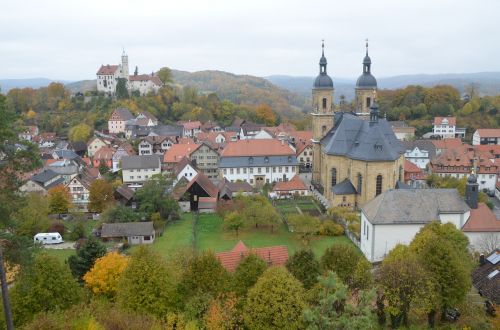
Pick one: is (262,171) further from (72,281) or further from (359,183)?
(72,281)

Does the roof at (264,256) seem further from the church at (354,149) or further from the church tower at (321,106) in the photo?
the church tower at (321,106)

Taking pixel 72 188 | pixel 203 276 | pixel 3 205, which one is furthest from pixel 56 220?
pixel 3 205

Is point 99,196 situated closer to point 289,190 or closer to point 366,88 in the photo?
point 289,190

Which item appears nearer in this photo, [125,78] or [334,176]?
[334,176]

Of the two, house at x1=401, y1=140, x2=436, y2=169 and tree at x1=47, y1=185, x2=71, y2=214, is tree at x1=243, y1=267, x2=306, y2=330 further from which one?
house at x1=401, y1=140, x2=436, y2=169

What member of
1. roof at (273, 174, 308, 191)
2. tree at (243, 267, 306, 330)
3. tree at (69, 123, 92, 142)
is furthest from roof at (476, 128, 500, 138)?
tree at (243, 267, 306, 330)

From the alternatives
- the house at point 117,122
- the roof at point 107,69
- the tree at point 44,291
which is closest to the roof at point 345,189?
the tree at point 44,291

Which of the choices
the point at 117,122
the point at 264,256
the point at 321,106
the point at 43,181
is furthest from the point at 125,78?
the point at 264,256
